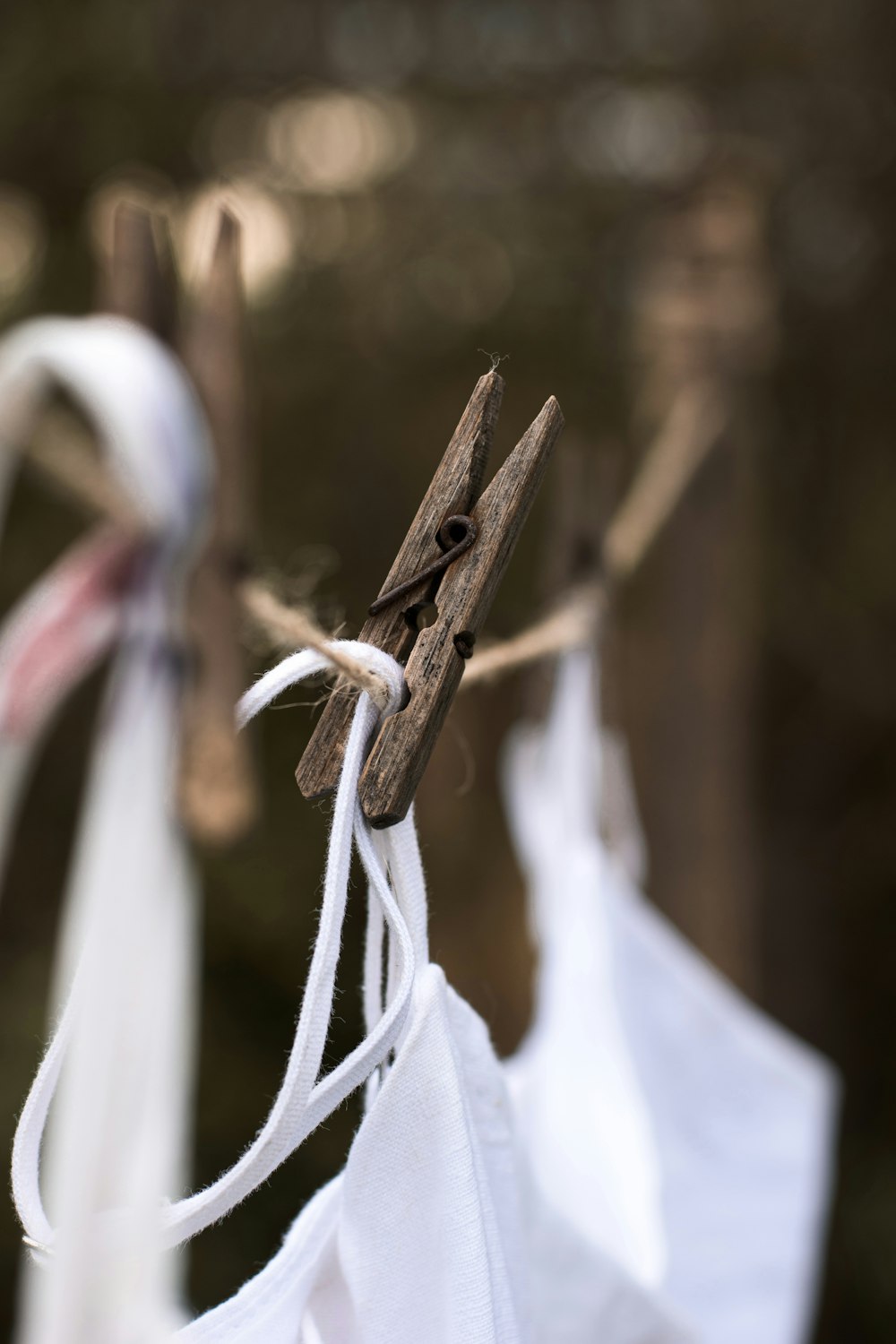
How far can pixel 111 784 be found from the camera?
0.96 feet

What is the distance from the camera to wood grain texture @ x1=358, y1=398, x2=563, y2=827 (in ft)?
0.97

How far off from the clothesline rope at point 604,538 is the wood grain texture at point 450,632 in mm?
12

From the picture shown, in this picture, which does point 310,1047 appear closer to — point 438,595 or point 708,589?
point 438,595

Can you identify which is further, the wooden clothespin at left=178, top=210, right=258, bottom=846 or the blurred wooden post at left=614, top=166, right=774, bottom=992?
the blurred wooden post at left=614, top=166, right=774, bottom=992

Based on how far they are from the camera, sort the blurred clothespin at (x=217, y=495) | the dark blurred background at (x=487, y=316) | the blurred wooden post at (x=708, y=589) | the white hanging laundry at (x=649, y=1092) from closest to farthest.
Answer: the blurred clothespin at (x=217, y=495)
the white hanging laundry at (x=649, y=1092)
the blurred wooden post at (x=708, y=589)
the dark blurred background at (x=487, y=316)

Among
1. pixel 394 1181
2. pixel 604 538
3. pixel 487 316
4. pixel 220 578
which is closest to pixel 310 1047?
pixel 394 1181

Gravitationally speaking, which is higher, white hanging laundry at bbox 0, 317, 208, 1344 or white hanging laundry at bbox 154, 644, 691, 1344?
white hanging laundry at bbox 0, 317, 208, 1344

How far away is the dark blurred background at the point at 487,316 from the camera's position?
1644mm

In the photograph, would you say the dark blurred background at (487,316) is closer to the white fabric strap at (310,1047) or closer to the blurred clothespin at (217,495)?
the blurred clothespin at (217,495)

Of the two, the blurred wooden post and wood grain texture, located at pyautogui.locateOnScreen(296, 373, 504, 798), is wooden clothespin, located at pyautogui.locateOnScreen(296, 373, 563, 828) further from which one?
the blurred wooden post

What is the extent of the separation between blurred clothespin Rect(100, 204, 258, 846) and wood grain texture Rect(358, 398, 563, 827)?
7 centimetres

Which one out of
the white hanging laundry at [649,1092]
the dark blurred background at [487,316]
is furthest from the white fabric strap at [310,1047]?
the dark blurred background at [487,316]

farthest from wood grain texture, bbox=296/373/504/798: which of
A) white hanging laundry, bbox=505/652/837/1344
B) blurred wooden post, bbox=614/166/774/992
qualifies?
blurred wooden post, bbox=614/166/774/992

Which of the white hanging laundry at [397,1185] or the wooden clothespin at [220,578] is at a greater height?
the wooden clothespin at [220,578]
